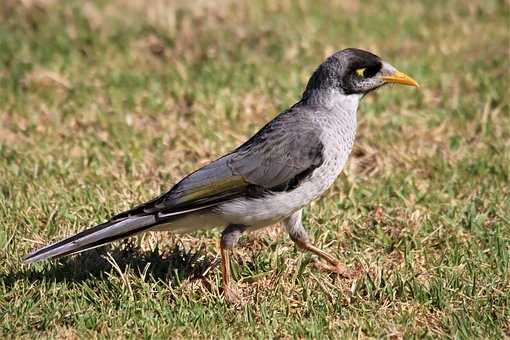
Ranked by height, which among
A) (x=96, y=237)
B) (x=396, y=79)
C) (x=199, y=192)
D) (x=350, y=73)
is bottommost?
(x=96, y=237)

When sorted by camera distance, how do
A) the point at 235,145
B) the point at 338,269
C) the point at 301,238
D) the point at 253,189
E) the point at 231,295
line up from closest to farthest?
the point at 231,295 → the point at 253,189 → the point at 338,269 → the point at 301,238 → the point at 235,145

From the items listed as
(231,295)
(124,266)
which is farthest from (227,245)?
(124,266)

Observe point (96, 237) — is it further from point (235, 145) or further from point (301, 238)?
point (235, 145)

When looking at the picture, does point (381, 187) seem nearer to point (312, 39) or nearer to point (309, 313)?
point (309, 313)

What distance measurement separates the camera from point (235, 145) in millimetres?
8992

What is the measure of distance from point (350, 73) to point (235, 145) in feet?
7.65

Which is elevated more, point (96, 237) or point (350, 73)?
point (350, 73)

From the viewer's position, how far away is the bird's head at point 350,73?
6.88 metres

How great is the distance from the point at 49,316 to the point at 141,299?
0.64m

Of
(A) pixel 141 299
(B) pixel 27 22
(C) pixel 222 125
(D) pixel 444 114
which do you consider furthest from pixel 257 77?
(A) pixel 141 299

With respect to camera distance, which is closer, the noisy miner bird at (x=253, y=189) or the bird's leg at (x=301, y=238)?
the noisy miner bird at (x=253, y=189)

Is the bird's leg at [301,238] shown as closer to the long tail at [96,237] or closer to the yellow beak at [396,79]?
the long tail at [96,237]

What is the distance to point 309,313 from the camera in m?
6.15

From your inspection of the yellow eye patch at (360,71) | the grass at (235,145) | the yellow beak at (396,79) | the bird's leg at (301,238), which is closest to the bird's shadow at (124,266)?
the grass at (235,145)
